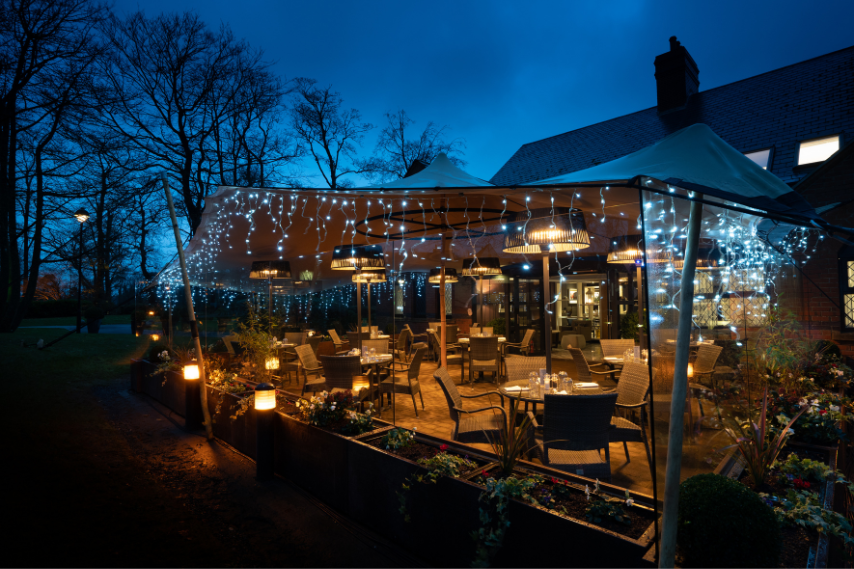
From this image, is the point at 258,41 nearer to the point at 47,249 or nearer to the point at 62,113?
the point at 62,113

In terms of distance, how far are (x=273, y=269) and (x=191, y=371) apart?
2.08 metres

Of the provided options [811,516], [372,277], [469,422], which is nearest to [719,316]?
[811,516]

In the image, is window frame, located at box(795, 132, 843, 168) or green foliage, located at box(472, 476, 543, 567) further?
window frame, located at box(795, 132, 843, 168)

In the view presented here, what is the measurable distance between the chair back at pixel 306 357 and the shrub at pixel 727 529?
16.4 ft

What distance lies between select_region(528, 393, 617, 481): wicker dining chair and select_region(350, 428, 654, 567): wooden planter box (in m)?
0.56

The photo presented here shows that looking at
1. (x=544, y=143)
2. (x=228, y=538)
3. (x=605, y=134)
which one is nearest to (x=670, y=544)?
(x=228, y=538)

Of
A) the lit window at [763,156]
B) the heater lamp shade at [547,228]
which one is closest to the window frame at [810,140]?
the lit window at [763,156]

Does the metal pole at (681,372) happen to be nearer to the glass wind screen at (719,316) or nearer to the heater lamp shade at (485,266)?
the glass wind screen at (719,316)

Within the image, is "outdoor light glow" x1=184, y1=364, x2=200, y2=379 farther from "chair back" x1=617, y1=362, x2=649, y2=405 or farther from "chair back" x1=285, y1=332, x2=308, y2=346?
"chair back" x1=617, y1=362, x2=649, y2=405

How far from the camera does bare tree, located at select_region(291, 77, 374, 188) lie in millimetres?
16875

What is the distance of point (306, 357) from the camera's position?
614 cm

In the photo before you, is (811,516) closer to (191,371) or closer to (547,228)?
(547,228)

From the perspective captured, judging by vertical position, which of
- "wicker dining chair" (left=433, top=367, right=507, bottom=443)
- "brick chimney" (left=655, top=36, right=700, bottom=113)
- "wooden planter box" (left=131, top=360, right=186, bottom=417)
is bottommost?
"wooden planter box" (left=131, top=360, right=186, bottom=417)

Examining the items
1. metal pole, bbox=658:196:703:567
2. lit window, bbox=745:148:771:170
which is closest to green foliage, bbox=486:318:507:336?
lit window, bbox=745:148:771:170
